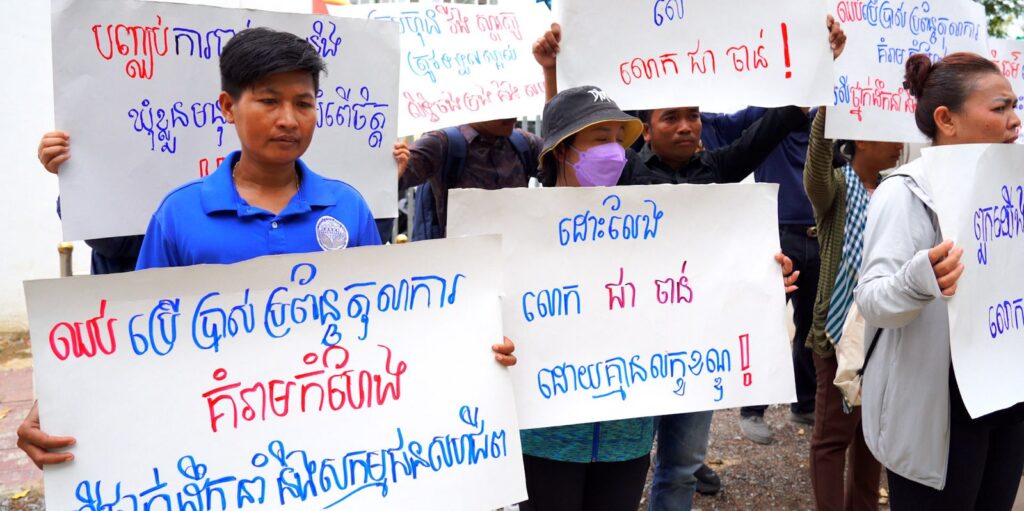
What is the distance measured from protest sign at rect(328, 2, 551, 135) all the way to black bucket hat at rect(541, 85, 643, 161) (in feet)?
3.77

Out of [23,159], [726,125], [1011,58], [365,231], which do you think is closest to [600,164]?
[365,231]

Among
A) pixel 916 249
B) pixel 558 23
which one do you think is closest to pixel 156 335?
pixel 558 23

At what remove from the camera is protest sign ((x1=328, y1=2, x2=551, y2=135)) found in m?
3.84

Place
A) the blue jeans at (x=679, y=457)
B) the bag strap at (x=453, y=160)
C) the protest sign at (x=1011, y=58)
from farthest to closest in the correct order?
the protest sign at (x=1011, y=58) → the bag strap at (x=453, y=160) → the blue jeans at (x=679, y=457)

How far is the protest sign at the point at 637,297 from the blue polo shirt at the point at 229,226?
352 millimetres

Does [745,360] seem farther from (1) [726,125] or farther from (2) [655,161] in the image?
(1) [726,125]

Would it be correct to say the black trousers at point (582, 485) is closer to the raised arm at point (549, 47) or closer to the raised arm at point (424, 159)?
the raised arm at point (549, 47)

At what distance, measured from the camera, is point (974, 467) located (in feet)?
7.54

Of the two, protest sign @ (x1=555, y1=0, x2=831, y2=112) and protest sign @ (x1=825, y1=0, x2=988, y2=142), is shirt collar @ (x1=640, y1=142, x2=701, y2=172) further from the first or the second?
protest sign @ (x1=825, y1=0, x2=988, y2=142)

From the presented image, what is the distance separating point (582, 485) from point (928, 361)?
107 centimetres

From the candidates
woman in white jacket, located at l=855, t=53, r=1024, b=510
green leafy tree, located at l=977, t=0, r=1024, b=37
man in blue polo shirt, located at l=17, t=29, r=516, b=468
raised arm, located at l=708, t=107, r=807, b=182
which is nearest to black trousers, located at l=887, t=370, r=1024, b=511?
woman in white jacket, located at l=855, t=53, r=1024, b=510

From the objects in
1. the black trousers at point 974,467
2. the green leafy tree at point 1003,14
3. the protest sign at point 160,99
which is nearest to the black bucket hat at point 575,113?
the protest sign at point 160,99

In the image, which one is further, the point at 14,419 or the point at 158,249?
the point at 14,419

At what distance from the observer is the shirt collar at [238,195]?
6.15 ft
